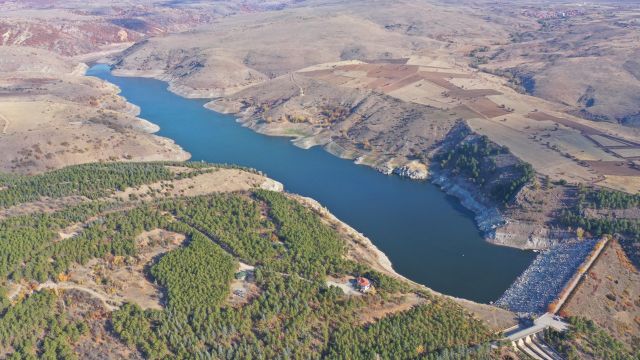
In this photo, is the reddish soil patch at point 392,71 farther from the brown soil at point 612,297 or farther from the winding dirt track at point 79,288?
the winding dirt track at point 79,288

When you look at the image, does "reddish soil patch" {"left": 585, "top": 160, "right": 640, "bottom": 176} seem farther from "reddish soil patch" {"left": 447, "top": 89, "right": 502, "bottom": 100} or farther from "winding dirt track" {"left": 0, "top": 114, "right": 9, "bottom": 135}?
"winding dirt track" {"left": 0, "top": 114, "right": 9, "bottom": 135}

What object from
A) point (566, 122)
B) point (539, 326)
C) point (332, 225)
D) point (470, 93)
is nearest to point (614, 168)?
point (566, 122)

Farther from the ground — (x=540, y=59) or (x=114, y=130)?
(x=540, y=59)

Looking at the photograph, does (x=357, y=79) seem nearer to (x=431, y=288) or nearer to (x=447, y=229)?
(x=447, y=229)

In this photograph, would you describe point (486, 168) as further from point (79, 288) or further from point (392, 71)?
point (392, 71)

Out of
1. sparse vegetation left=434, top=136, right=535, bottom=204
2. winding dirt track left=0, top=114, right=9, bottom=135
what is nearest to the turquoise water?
sparse vegetation left=434, top=136, right=535, bottom=204

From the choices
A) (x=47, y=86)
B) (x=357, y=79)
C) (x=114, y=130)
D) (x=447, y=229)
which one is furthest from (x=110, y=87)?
(x=447, y=229)

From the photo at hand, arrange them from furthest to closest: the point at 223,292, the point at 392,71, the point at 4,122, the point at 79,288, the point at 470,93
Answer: the point at 392,71
the point at 470,93
the point at 4,122
the point at 223,292
the point at 79,288

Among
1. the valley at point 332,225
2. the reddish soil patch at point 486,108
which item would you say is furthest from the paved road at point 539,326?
the reddish soil patch at point 486,108
